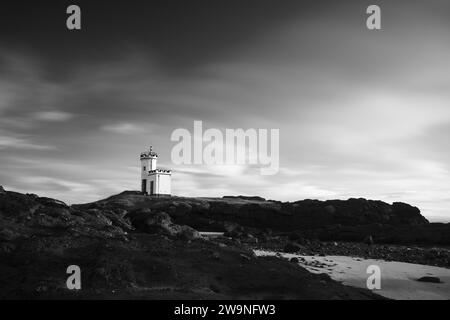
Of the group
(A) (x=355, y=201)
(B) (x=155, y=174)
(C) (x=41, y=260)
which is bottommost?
(C) (x=41, y=260)

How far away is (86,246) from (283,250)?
26.0 m

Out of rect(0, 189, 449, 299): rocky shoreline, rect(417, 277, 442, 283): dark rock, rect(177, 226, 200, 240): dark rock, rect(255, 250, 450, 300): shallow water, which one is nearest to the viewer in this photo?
rect(0, 189, 449, 299): rocky shoreline

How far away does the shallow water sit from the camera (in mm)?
26578

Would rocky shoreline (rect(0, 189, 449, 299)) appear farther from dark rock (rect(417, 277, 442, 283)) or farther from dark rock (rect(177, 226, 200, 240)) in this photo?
dark rock (rect(417, 277, 442, 283))

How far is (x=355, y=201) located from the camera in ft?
268

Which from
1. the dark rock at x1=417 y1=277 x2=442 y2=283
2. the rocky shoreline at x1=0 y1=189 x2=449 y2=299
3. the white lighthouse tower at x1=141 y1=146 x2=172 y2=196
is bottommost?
the dark rock at x1=417 y1=277 x2=442 y2=283

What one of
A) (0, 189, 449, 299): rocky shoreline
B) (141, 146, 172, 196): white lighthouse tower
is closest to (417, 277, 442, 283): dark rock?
(0, 189, 449, 299): rocky shoreline

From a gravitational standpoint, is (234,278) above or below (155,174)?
below

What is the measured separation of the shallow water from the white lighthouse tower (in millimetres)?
60096

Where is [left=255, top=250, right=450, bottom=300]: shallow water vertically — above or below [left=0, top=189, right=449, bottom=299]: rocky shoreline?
below

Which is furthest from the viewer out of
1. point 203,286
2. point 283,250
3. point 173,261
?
point 283,250

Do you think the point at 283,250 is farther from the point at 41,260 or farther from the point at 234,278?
the point at 41,260

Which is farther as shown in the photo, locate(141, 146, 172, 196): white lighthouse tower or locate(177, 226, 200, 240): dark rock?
locate(141, 146, 172, 196): white lighthouse tower
